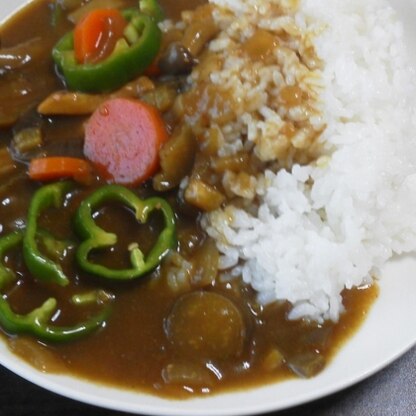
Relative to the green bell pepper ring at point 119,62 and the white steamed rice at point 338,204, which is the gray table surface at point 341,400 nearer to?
the white steamed rice at point 338,204

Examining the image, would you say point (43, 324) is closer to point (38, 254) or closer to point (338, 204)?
point (38, 254)

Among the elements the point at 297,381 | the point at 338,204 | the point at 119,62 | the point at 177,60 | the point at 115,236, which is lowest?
the point at 297,381

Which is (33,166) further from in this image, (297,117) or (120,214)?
(297,117)

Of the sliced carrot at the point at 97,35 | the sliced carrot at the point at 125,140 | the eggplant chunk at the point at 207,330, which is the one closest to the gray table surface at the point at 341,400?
the eggplant chunk at the point at 207,330

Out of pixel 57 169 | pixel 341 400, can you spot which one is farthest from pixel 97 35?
pixel 341 400

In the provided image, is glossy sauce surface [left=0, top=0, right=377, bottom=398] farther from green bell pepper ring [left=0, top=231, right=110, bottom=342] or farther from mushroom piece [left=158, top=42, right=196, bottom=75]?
mushroom piece [left=158, top=42, right=196, bottom=75]

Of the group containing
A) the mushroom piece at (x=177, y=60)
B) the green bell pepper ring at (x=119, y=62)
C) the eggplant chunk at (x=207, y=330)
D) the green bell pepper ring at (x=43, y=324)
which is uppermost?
the green bell pepper ring at (x=119, y=62)
